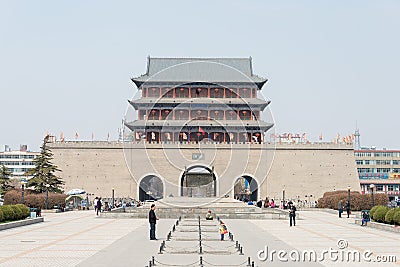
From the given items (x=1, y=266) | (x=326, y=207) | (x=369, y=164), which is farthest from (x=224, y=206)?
(x=369, y=164)

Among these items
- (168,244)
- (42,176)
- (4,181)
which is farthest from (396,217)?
(4,181)

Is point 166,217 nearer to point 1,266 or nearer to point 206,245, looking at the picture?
point 206,245

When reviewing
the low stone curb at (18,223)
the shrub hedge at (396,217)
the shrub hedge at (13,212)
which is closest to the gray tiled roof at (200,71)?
the low stone curb at (18,223)

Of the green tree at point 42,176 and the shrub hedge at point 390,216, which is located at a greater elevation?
the green tree at point 42,176

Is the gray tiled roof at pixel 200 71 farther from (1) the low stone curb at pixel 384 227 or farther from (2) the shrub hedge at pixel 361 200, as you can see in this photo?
(1) the low stone curb at pixel 384 227

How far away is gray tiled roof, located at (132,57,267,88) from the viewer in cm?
6012

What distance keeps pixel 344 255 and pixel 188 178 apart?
86.5 ft

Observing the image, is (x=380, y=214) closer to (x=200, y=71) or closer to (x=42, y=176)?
(x=42, y=176)

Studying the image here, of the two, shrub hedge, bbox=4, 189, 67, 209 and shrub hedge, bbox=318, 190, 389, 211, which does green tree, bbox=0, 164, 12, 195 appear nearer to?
shrub hedge, bbox=4, 189, 67, 209

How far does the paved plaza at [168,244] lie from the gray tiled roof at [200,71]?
36436mm

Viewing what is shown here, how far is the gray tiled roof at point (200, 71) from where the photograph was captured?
60.1 meters

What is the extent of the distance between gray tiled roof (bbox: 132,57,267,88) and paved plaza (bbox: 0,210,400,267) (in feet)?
120

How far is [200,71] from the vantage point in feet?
204

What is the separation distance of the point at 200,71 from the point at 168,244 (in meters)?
46.1
